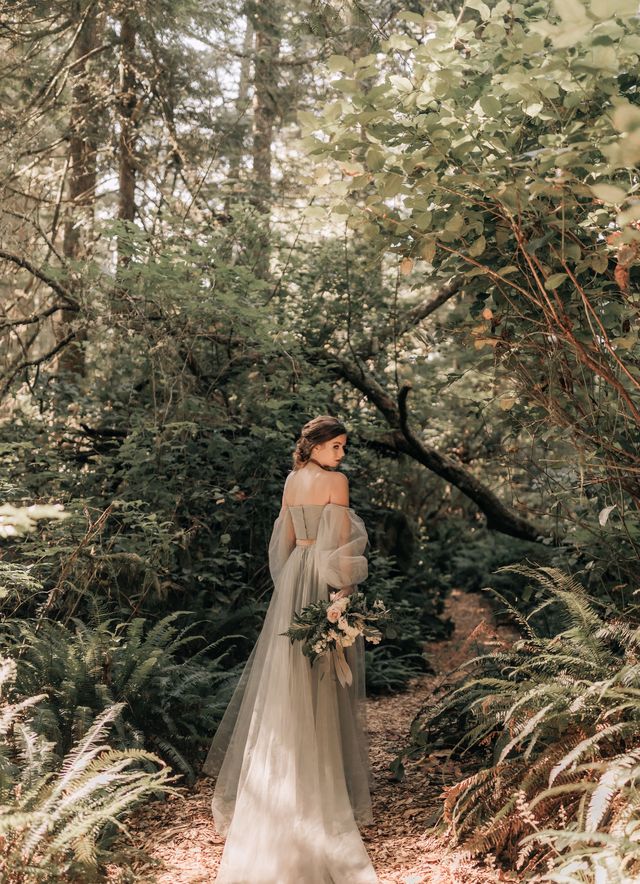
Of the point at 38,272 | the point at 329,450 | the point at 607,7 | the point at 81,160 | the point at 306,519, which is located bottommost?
the point at 306,519

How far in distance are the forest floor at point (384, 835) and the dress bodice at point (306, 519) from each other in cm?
125

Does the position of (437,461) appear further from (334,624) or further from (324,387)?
(334,624)

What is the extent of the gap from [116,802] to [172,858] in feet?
3.45

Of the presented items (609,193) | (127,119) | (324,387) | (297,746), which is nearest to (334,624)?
(297,746)

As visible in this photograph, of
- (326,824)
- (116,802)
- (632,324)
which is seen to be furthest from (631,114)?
(326,824)

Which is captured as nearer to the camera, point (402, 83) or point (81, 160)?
point (402, 83)

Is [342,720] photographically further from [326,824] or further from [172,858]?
[172,858]

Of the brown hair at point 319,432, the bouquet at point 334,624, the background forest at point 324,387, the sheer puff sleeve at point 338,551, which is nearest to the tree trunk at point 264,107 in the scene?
the background forest at point 324,387

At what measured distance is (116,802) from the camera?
3367 millimetres

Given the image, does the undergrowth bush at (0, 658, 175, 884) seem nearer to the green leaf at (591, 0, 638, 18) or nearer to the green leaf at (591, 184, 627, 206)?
the green leaf at (591, 184, 627, 206)

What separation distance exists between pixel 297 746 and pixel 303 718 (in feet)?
0.55

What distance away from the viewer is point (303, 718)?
4410mm

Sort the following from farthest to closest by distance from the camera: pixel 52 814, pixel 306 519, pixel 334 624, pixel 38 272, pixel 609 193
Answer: pixel 38 272
pixel 306 519
pixel 334 624
pixel 52 814
pixel 609 193

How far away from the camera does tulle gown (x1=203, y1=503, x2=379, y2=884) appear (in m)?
3.86
